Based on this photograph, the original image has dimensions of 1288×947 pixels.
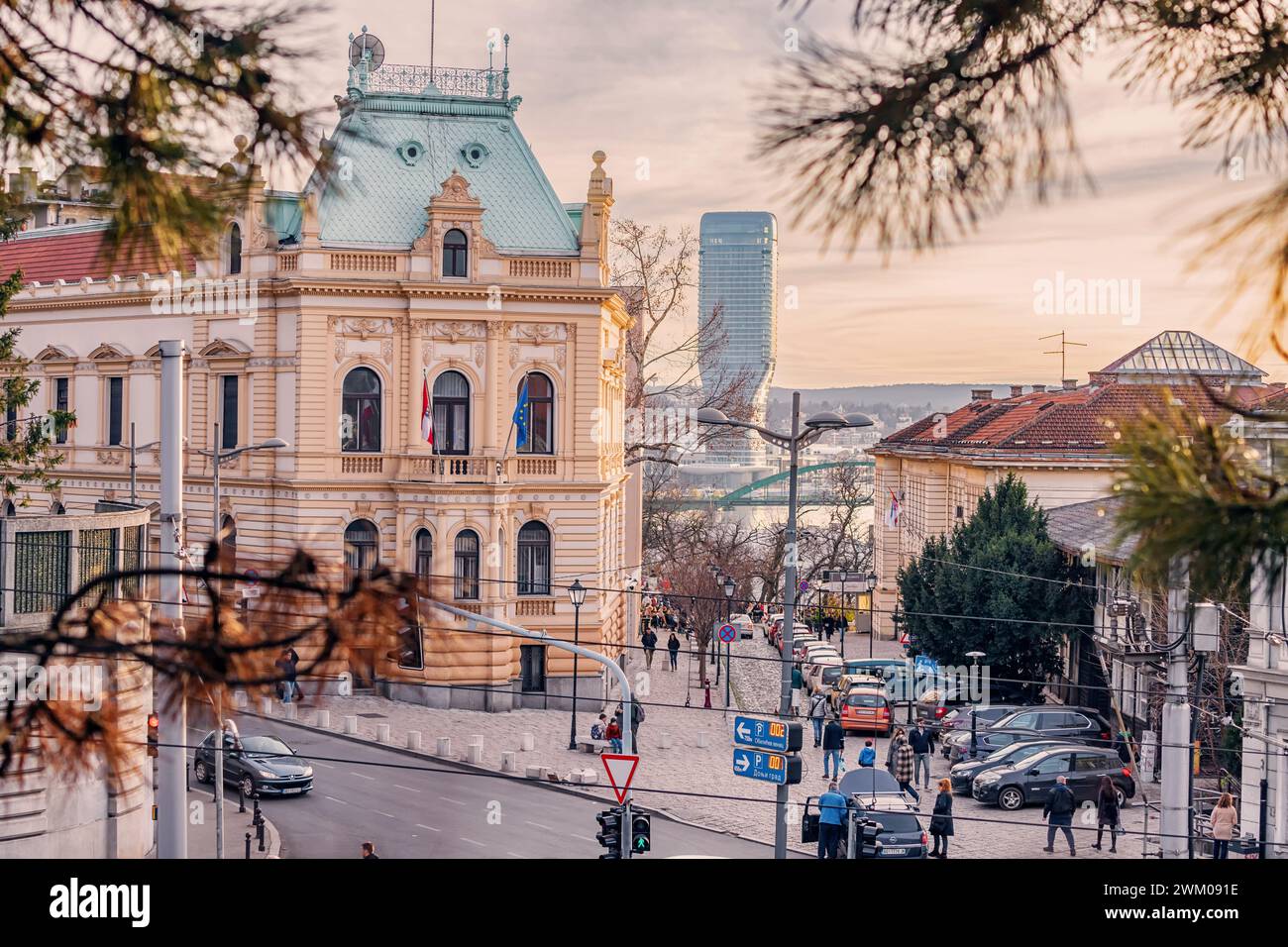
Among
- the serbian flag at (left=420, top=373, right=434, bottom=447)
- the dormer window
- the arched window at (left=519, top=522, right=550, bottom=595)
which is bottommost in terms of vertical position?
the arched window at (left=519, top=522, right=550, bottom=595)

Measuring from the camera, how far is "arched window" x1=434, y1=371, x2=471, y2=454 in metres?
38.6

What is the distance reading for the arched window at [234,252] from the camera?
134 feet

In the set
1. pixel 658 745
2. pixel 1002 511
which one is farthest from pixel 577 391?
pixel 1002 511

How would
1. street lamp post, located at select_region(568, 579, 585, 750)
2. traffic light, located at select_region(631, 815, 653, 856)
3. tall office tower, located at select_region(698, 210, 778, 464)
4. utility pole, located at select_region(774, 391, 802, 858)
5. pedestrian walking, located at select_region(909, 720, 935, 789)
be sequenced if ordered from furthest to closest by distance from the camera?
tall office tower, located at select_region(698, 210, 778, 464)
street lamp post, located at select_region(568, 579, 585, 750)
pedestrian walking, located at select_region(909, 720, 935, 789)
traffic light, located at select_region(631, 815, 653, 856)
utility pole, located at select_region(774, 391, 802, 858)

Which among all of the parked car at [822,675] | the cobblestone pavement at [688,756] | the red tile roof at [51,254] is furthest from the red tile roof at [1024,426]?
the red tile roof at [51,254]

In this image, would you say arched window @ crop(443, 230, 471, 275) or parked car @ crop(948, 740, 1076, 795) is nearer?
parked car @ crop(948, 740, 1076, 795)

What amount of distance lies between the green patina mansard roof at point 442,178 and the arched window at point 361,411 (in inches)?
142

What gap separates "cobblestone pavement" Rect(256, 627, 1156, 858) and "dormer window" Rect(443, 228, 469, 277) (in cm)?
1145

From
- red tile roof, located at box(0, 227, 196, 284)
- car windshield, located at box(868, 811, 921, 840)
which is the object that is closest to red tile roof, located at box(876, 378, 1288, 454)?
car windshield, located at box(868, 811, 921, 840)

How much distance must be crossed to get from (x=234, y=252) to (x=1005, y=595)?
2371cm

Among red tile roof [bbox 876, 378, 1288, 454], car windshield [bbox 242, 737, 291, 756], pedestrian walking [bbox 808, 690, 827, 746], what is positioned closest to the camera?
car windshield [bbox 242, 737, 291, 756]

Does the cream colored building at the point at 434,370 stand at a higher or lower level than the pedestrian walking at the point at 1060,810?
higher

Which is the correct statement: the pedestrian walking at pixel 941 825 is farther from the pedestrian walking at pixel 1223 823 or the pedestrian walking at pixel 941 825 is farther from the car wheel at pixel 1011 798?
the car wheel at pixel 1011 798

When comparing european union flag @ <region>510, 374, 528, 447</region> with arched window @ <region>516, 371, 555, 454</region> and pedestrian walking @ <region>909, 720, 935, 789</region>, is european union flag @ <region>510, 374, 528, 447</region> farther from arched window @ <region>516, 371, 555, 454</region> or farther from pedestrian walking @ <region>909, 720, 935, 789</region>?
pedestrian walking @ <region>909, 720, 935, 789</region>
